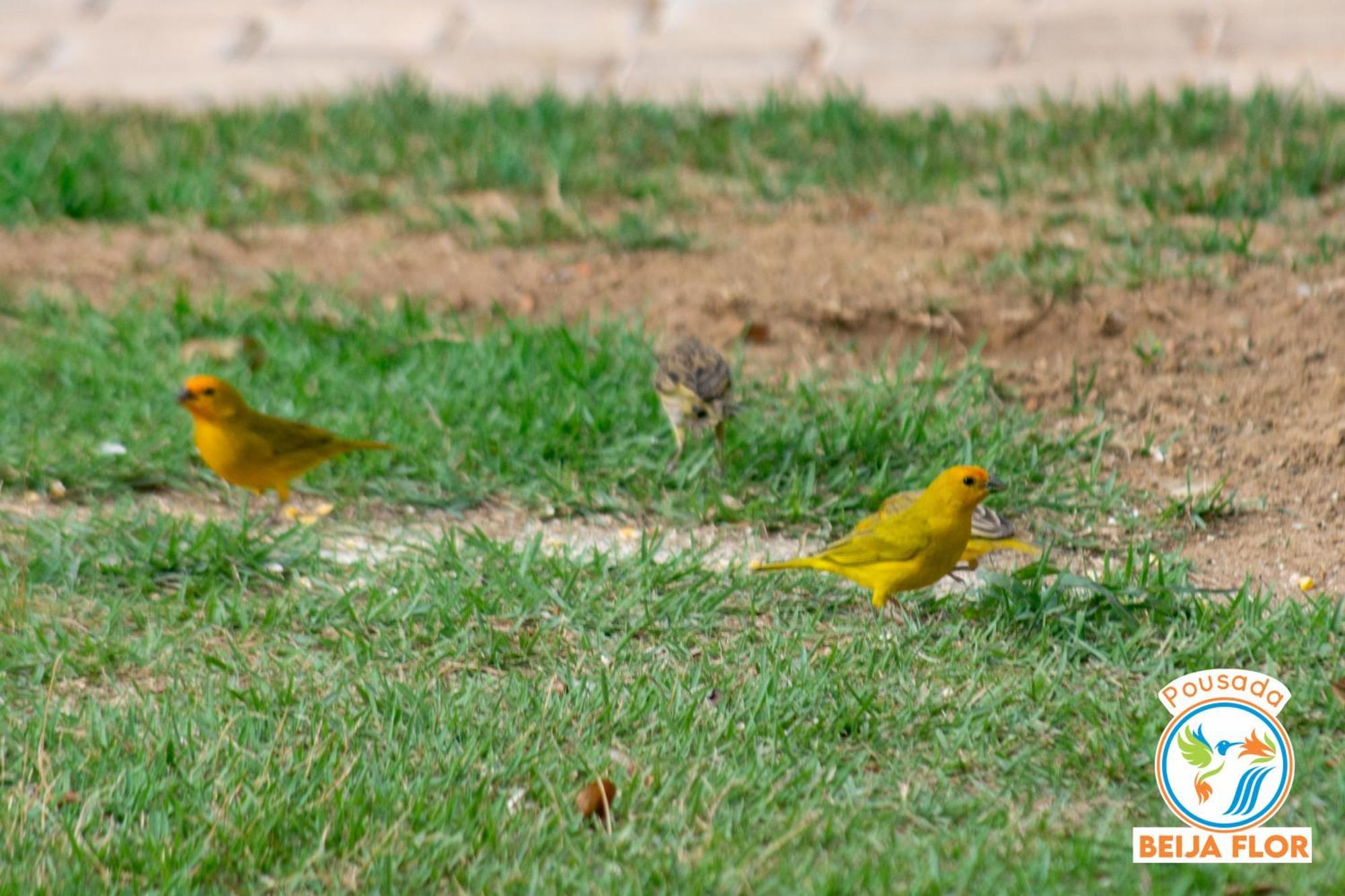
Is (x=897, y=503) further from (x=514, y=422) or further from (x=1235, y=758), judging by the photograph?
(x=514, y=422)

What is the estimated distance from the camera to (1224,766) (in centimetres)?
380

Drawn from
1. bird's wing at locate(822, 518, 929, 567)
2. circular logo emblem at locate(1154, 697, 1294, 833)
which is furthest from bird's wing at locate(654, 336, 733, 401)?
circular logo emblem at locate(1154, 697, 1294, 833)

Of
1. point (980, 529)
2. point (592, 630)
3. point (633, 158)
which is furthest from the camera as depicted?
point (633, 158)

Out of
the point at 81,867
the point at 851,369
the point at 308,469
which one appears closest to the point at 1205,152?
the point at 851,369

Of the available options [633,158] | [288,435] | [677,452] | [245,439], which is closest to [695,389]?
[677,452]

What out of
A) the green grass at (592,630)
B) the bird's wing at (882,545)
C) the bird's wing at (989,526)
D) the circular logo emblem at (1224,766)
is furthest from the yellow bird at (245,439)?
the circular logo emblem at (1224,766)

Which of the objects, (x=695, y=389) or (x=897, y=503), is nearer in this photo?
(x=897, y=503)

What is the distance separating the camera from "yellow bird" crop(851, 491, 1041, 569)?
486 cm

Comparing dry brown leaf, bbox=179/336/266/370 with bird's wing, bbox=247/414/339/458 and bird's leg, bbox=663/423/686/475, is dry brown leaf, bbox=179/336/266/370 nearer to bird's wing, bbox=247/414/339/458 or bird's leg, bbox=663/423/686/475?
bird's wing, bbox=247/414/339/458

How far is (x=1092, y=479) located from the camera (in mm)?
5430

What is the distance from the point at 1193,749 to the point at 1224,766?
0.09 meters

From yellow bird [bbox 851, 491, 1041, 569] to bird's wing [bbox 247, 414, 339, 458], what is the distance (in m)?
1.71

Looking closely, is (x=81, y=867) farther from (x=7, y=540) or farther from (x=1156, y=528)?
(x=1156, y=528)

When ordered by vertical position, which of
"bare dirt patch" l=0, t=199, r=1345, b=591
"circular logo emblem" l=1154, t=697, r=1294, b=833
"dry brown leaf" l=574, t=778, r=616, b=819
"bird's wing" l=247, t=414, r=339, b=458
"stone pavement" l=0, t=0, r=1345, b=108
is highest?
"stone pavement" l=0, t=0, r=1345, b=108
